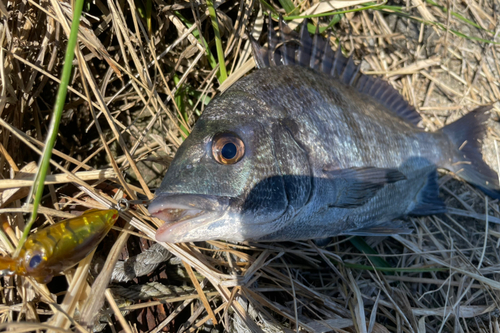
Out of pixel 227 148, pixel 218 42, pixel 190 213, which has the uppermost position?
pixel 218 42

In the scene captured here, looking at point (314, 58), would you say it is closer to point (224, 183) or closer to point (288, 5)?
point (288, 5)

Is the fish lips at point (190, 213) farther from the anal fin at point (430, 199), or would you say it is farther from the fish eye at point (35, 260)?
the anal fin at point (430, 199)

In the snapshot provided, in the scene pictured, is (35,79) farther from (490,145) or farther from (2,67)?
(490,145)

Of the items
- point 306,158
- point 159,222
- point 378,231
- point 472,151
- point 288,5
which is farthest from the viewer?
point 472,151

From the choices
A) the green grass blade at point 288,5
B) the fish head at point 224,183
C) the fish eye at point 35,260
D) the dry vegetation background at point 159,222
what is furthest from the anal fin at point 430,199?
the fish eye at point 35,260

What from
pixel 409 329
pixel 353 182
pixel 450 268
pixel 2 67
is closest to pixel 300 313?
pixel 409 329

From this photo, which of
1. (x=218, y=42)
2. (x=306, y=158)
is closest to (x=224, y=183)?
(x=306, y=158)

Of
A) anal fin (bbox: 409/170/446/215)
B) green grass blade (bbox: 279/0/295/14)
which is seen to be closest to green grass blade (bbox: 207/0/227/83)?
green grass blade (bbox: 279/0/295/14)
